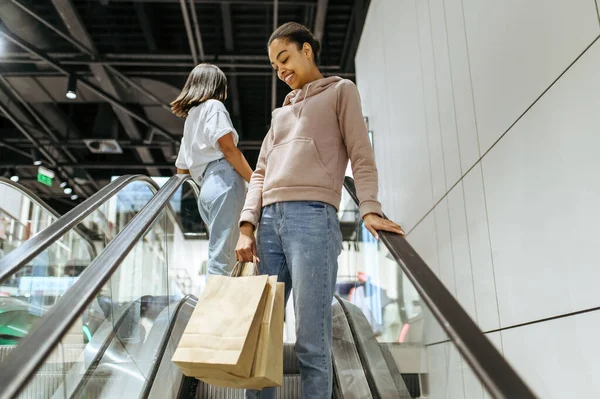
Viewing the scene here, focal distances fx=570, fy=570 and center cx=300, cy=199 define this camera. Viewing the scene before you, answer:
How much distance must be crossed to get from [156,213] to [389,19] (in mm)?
3882

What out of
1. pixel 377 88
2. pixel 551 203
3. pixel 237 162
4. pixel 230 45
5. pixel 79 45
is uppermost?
pixel 230 45

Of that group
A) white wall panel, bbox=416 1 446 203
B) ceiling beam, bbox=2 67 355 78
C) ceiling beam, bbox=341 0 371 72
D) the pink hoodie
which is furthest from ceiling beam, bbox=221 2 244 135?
the pink hoodie

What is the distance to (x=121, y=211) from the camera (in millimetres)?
9922

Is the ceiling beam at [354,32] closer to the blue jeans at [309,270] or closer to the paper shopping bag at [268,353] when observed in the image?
the blue jeans at [309,270]

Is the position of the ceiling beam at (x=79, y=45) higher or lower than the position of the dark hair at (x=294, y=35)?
higher

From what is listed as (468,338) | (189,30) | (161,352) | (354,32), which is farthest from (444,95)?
(354,32)

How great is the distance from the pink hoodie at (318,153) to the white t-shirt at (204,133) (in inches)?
38.8

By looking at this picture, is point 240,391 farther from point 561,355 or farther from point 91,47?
point 91,47

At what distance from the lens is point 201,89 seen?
12.1 ft

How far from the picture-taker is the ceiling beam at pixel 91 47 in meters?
8.30

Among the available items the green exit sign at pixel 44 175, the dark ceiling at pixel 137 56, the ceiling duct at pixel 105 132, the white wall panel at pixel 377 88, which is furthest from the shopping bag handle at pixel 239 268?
the green exit sign at pixel 44 175

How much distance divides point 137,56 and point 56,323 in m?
8.41

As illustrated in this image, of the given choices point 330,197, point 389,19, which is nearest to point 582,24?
point 330,197

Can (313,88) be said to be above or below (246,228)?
above
